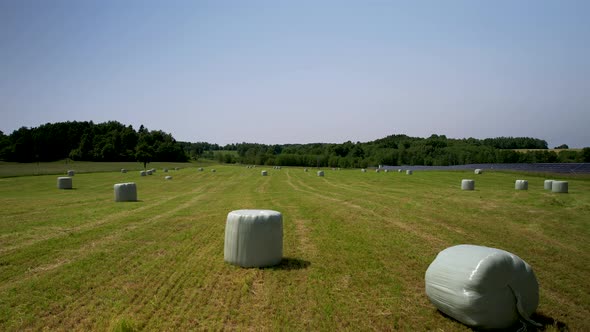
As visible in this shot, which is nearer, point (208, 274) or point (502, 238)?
point (208, 274)

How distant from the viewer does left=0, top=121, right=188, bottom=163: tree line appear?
11844 cm

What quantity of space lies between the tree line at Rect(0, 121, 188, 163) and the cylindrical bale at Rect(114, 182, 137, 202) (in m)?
96.9

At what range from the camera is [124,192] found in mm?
24578

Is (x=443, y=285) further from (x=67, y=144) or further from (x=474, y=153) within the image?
(x=67, y=144)

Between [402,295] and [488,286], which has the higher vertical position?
[488,286]

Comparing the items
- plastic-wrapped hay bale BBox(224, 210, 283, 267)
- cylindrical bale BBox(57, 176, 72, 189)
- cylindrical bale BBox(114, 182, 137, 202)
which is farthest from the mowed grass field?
cylindrical bale BBox(57, 176, 72, 189)

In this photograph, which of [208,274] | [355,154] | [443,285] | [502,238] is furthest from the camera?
[355,154]

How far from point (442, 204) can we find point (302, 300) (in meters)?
17.2

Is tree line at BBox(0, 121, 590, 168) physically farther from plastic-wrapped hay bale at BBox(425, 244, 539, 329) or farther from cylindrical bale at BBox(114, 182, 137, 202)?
plastic-wrapped hay bale at BBox(425, 244, 539, 329)

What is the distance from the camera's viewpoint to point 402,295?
8.07 metres

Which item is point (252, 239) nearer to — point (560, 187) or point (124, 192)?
point (124, 192)

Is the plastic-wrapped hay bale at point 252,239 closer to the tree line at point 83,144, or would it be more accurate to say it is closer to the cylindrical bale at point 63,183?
the cylindrical bale at point 63,183

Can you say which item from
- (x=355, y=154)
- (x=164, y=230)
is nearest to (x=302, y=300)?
(x=164, y=230)

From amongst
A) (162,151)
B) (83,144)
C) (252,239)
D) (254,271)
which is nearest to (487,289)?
(254,271)
